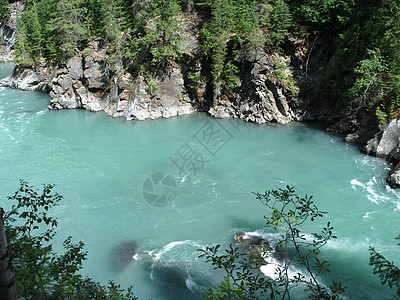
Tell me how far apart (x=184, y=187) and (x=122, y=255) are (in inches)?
215

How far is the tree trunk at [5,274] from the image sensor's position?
3.01 metres

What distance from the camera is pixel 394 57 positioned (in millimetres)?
18344

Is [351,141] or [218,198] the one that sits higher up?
[351,141]

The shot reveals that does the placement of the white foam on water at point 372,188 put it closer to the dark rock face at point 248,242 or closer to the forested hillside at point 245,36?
the forested hillside at point 245,36

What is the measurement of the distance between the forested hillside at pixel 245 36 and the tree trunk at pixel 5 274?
67.8ft

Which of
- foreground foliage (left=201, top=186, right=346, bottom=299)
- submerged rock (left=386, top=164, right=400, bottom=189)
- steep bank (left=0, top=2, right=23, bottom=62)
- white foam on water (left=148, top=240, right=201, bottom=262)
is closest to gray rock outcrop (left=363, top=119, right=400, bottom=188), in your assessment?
submerged rock (left=386, top=164, right=400, bottom=189)

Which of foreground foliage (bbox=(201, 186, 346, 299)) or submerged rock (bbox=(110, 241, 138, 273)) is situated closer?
foreground foliage (bbox=(201, 186, 346, 299))

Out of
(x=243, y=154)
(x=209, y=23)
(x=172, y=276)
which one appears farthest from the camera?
(x=209, y=23)

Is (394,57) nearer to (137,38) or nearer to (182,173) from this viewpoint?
(182,173)

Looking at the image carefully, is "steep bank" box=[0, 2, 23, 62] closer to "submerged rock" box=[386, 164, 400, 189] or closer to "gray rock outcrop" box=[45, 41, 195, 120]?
"gray rock outcrop" box=[45, 41, 195, 120]

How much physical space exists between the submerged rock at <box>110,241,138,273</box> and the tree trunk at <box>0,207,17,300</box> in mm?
8970

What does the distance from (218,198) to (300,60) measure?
15123 mm

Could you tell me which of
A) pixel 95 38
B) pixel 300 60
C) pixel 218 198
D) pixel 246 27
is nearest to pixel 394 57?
pixel 300 60

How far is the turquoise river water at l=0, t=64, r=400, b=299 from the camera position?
11719 millimetres
